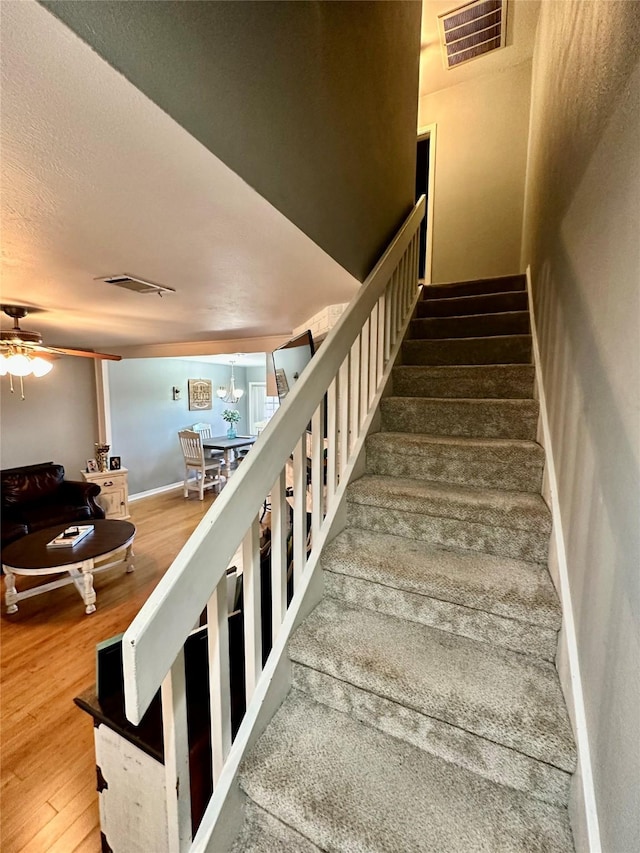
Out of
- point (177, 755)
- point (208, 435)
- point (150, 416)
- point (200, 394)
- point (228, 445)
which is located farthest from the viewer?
point (208, 435)

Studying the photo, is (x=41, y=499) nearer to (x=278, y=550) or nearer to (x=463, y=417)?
(x=278, y=550)

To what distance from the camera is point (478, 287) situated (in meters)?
3.18

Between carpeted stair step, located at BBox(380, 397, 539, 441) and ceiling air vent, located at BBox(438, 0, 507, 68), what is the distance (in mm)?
→ 3285

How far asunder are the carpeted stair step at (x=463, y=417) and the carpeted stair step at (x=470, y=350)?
0.46 meters

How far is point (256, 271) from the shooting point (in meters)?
1.65

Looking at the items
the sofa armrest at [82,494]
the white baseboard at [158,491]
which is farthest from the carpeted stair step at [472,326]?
the white baseboard at [158,491]

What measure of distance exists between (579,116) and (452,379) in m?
1.23

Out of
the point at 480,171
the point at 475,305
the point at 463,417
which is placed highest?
the point at 480,171

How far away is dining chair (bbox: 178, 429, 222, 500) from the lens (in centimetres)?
622

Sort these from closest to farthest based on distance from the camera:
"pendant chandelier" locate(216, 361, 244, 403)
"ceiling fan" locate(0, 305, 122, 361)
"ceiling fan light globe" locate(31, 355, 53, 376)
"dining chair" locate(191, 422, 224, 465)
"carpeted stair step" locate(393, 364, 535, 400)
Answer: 1. "carpeted stair step" locate(393, 364, 535, 400)
2. "ceiling fan" locate(0, 305, 122, 361)
3. "ceiling fan light globe" locate(31, 355, 53, 376)
4. "dining chair" locate(191, 422, 224, 465)
5. "pendant chandelier" locate(216, 361, 244, 403)

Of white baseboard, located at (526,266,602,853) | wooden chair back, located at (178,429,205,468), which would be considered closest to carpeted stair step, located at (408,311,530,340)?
white baseboard, located at (526,266,602,853)

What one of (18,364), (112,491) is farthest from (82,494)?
(18,364)

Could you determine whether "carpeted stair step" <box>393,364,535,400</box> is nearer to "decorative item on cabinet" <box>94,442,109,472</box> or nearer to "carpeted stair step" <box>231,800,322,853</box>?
"carpeted stair step" <box>231,800,322,853</box>

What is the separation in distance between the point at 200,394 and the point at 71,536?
445 centimetres
